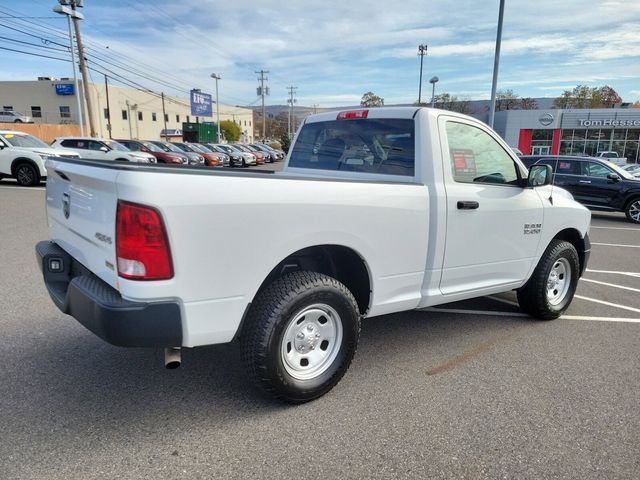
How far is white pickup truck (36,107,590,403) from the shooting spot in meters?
2.35

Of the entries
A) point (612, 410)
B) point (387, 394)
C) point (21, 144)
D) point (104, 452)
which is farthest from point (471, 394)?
point (21, 144)

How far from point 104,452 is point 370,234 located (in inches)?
78.9

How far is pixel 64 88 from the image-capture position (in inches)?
2589

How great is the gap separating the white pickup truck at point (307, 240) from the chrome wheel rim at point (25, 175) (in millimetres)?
14006

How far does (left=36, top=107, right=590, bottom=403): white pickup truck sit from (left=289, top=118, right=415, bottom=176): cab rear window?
14 mm

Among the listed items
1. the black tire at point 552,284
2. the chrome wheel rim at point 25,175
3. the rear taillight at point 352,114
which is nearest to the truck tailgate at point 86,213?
the rear taillight at point 352,114

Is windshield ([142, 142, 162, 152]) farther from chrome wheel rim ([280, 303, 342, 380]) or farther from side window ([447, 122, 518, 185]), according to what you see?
chrome wheel rim ([280, 303, 342, 380])

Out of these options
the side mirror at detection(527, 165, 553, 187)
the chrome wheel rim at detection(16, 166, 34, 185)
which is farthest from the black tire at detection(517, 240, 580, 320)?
the chrome wheel rim at detection(16, 166, 34, 185)

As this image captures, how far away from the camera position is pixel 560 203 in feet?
15.0

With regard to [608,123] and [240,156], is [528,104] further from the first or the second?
[240,156]

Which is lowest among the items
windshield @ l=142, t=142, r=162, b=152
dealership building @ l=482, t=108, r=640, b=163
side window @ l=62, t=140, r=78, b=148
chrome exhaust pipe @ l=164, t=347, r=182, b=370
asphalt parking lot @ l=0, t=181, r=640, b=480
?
asphalt parking lot @ l=0, t=181, r=640, b=480

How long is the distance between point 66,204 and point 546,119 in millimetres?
50769

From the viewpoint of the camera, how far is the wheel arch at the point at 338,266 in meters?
3.08

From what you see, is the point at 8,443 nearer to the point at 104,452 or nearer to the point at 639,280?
the point at 104,452
